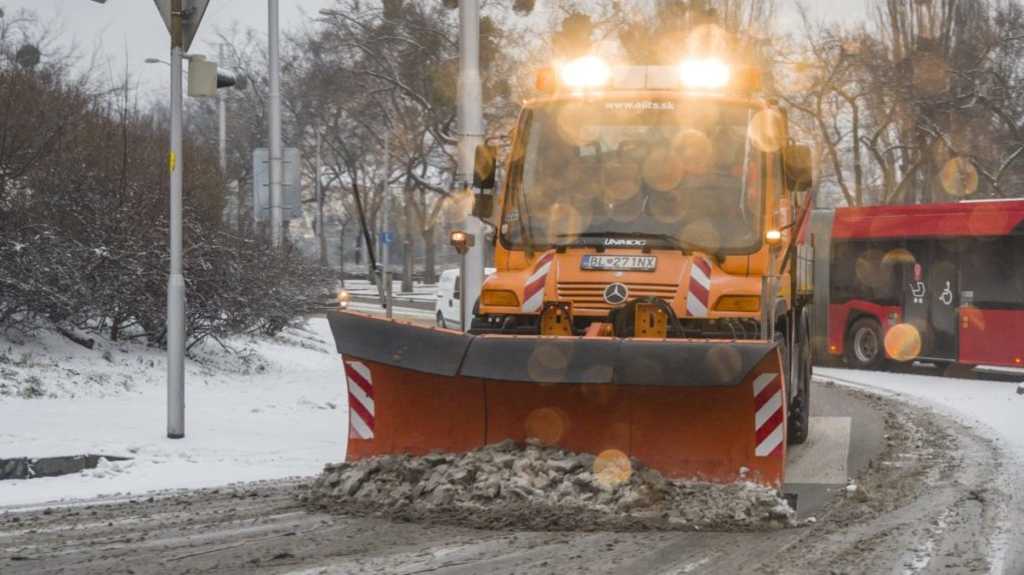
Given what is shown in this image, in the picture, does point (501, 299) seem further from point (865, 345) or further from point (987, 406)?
point (865, 345)

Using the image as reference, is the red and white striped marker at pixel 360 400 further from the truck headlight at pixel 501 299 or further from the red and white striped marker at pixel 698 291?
the red and white striped marker at pixel 698 291

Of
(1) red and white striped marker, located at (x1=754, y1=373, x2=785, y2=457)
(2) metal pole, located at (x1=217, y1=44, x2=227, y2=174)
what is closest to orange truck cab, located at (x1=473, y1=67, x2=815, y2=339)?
(1) red and white striped marker, located at (x1=754, y1=373, x2=785, y2=457)

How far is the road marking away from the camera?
9.51 m

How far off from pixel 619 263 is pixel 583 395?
4.01ft

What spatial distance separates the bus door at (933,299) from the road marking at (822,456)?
28.0 feet

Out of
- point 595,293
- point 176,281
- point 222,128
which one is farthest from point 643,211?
point 222,128

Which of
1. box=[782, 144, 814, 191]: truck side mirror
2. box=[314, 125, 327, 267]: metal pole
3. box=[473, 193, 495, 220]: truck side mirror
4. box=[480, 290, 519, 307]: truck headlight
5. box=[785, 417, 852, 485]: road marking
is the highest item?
box=[314, 125, 327, 267]: metal pole

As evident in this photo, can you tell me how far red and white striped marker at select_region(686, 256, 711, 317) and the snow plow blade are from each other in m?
0.84

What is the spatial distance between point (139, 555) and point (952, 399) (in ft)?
42.4

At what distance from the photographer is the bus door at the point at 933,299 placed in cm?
2173

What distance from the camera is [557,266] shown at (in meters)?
8.80

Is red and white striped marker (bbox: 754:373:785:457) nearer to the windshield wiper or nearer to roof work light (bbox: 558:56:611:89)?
the windshield wiper

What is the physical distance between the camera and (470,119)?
43.7 feet

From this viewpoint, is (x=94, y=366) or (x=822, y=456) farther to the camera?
(x=94, y=366)
